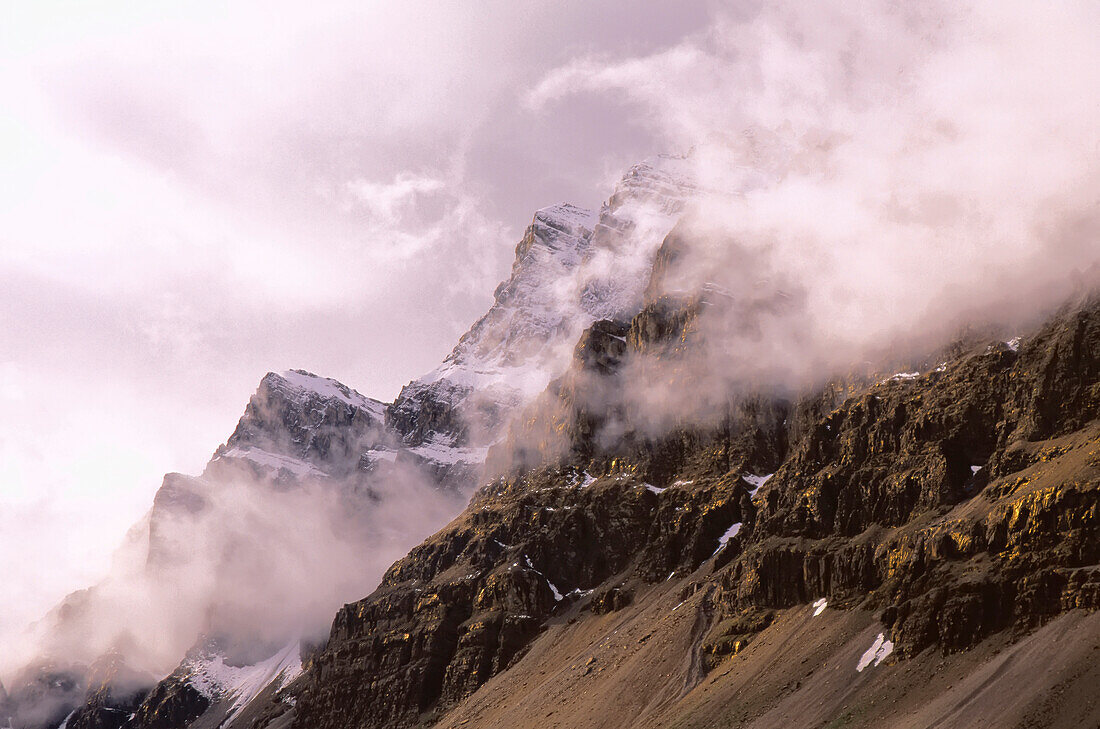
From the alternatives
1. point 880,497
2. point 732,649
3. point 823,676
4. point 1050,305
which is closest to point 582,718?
point 732,649

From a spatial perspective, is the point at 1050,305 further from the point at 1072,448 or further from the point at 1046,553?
the point at 1046,553

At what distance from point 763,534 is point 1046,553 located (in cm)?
6179

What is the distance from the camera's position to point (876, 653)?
144875 millimetres

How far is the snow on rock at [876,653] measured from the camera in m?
143

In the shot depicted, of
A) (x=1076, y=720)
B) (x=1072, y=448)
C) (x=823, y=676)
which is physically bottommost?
(x=1076, y=720)

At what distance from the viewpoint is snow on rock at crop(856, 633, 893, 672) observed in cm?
14300

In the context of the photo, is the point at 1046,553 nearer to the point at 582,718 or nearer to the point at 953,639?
the point at 953,639

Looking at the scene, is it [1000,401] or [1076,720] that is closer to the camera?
[1076,720]

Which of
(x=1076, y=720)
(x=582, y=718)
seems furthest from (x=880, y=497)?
(x=1076, y=720)

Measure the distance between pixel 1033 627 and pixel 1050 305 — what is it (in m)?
69.4

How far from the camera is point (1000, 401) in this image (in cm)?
17938

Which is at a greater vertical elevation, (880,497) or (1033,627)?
(880,497)

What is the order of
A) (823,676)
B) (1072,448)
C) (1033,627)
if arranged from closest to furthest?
(1033,627) → (823,676) → (1072,448)

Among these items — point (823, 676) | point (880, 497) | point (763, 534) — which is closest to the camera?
point (823, 676)
